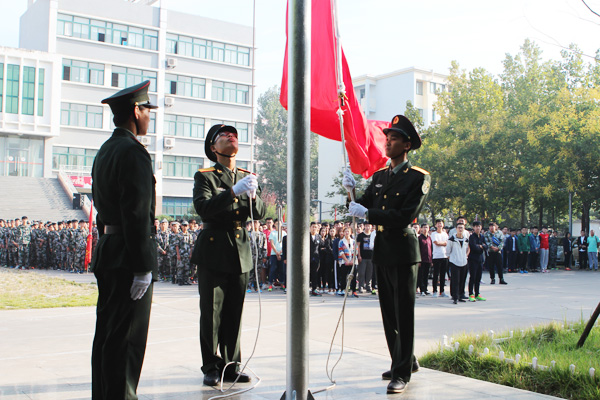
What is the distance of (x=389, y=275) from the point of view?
559 cm

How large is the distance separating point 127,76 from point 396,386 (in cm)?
5122

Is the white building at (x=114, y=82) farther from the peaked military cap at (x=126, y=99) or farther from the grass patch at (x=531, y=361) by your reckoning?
Answer: the peaked military cap at (x=126, y=99)

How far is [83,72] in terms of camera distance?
163ft

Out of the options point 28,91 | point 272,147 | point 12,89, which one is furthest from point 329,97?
point 272,147

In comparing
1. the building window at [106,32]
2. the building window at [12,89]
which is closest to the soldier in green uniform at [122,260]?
the building window at [12,89]

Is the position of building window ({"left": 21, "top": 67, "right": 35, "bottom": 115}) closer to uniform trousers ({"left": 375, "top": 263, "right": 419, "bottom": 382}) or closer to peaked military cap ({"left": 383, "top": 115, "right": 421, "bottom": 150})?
peaked military cap ({"left": 383, "top": 115, "right": 421, "bottom": 150})

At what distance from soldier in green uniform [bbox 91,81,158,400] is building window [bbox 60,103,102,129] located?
4903 centimetres

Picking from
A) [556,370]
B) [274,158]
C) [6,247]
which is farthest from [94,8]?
[556,370]

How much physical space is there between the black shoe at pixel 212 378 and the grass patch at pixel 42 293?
7.19m

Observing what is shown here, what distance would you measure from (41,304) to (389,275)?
8528 millimetres

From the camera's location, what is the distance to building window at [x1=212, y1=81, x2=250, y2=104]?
57219 millimetres

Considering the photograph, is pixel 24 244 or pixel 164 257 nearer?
pixel 164 257

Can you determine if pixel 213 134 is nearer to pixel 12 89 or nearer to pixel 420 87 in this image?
pixel 12 89

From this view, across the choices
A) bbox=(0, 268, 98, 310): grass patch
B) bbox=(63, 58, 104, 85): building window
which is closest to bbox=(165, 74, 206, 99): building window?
bbox=(63, 58, 104, 85): building window
